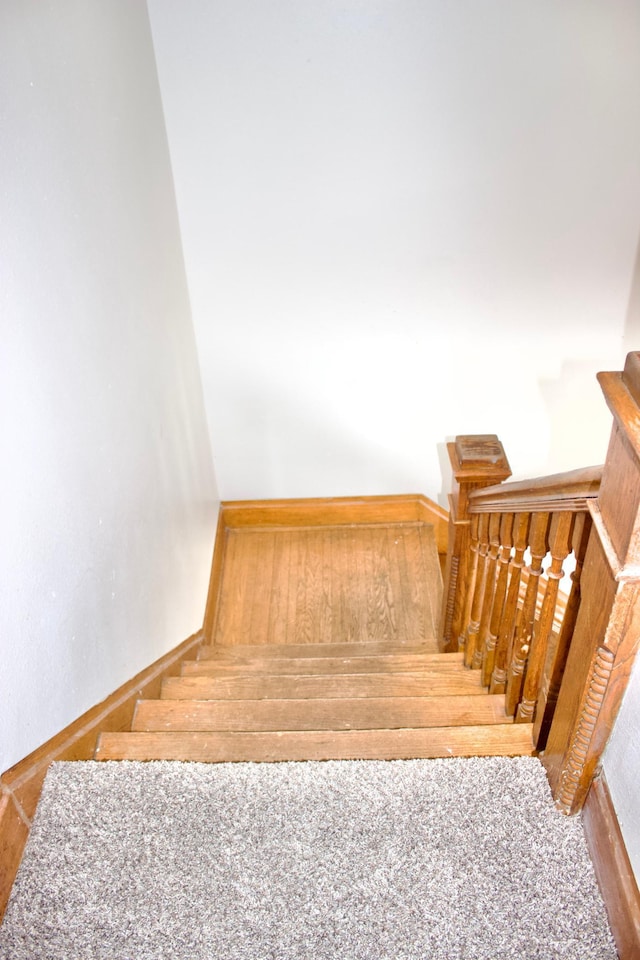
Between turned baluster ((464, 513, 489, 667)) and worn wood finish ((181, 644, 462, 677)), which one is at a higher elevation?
turned baluster ((464, 513, 489, 667))

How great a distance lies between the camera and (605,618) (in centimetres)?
121

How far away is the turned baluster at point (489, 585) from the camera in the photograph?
2035mm

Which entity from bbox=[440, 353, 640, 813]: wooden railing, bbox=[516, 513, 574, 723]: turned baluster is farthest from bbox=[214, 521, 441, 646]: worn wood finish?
bbox=[516, 513, 574, 723]: turned baluster

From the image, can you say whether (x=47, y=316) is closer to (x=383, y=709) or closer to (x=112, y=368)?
(x=112, y=368)

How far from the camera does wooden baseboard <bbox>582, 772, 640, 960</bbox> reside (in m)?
1.19

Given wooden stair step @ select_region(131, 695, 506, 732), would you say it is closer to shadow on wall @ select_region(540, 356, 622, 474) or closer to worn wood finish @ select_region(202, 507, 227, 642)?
worn wood finish @ select_region(202, 507, 227, 642)

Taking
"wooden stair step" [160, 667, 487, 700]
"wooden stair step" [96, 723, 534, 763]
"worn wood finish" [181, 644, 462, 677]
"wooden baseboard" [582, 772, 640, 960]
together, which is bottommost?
"worn wood finish" [181, 644, 462, 677]

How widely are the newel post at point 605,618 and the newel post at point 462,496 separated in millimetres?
848

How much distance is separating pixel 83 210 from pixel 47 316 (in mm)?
420

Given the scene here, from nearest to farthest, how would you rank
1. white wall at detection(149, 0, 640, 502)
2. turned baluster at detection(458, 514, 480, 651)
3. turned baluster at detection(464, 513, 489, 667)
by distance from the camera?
turned baluster at detection(464, 513, 489, 667) < turned baluster at detection(458, 514, 480, 651) < white wall at detection(149, 0, 640, 502)

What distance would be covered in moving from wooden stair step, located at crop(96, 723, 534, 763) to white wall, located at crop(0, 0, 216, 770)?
0.28m

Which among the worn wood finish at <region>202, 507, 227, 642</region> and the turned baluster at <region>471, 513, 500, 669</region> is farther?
the worn wood finish at <region>202, 507, 227, 642</region>

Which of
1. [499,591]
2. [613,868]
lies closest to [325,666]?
[499,591]

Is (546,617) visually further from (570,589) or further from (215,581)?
(215,581)
